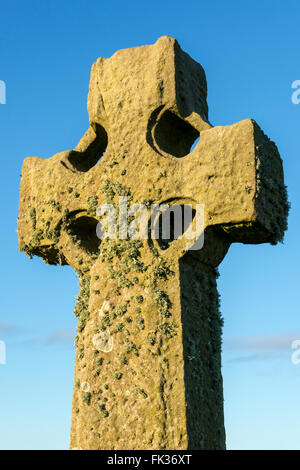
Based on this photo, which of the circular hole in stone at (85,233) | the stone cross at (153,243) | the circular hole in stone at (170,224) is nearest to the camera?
the stone cross at (153,243)

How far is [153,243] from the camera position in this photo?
6.05 meters

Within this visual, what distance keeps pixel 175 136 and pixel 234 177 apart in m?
1.29

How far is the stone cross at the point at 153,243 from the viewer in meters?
5.54

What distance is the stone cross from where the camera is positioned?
554cm

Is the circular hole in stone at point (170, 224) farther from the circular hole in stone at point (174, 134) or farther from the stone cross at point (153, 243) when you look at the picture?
the circular hole in stone at point (174, 134)

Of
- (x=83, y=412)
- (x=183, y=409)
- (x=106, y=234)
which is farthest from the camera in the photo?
(x=106, y=234)

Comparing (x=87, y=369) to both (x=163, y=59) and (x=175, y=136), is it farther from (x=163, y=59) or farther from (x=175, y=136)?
(x=163, y=59)

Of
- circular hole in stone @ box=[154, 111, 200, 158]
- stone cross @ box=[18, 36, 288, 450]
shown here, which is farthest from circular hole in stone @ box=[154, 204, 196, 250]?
circular hole in stone @ box=[154, 111, 200, 158]

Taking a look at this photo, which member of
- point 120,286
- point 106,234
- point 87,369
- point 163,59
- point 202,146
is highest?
point 163,59

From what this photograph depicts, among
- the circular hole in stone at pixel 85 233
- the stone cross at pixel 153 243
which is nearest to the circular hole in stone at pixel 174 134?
the stone cross at pixel 153 243

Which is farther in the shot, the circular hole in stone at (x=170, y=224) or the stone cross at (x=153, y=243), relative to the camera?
the circular hole in stone at (x=170, y=224)

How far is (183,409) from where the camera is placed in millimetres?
5328

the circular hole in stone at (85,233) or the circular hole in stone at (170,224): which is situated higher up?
the circular hole in stone at (85,233)
